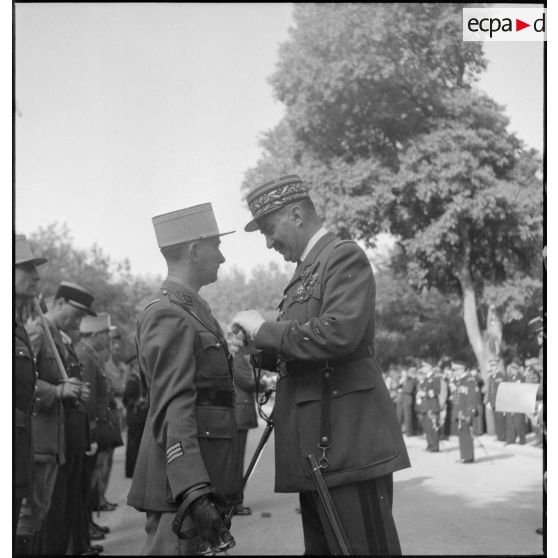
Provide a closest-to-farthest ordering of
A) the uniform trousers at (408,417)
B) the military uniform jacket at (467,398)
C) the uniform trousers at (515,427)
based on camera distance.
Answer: the military uniform jacket at (467,398)
the uniform trousers at (515,427)
the uniform trousers at (408,417)

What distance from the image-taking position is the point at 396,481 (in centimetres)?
1188

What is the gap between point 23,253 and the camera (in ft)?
15.6

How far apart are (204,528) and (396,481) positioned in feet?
31.0

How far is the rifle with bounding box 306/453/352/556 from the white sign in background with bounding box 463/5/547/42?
260 cm

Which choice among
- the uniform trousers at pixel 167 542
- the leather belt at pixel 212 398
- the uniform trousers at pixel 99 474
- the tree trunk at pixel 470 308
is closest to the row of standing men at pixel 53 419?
the uniform trousers at pixel 99 474

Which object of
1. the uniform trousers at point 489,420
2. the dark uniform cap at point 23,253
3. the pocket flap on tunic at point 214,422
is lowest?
the uniform trousers at point 489,420

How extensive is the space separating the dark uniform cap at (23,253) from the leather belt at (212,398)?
180cm

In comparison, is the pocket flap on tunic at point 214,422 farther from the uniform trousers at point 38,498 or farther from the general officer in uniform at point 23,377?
the uniform trousers at point 38,498

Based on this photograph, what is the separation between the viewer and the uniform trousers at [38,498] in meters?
5.16

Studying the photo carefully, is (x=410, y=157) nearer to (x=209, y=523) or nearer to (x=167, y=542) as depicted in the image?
(x=167, y=542)

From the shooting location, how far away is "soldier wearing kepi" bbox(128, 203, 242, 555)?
3014 millimetres

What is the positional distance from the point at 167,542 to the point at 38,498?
2.58m

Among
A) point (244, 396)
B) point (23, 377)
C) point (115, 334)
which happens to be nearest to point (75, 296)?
point (23, 377)

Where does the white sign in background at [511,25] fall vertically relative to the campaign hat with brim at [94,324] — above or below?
above
